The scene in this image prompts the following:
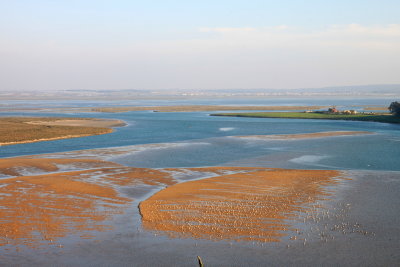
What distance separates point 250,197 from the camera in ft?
64.1

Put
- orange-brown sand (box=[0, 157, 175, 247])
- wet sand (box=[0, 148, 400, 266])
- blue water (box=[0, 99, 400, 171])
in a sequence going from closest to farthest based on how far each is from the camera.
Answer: wet sand (box=[0, 148, 400, 266])
orange-brown sand (box=[0, 157, 175, 247])
blue water (box=[0, 99, 400, 171])

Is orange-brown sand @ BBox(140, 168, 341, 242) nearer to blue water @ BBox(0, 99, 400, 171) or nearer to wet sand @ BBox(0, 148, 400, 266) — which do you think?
wet sand @ BBox(0, 148, 400, 266)

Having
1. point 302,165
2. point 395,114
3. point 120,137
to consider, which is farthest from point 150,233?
point 395,114

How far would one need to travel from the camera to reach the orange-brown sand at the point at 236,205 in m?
15.0

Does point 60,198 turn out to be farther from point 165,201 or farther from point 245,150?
point 245,150

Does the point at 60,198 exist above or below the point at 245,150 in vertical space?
below

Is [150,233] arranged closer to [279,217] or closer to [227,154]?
[279,217]

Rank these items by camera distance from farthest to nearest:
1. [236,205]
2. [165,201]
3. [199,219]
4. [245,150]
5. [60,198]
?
1. [245,150]
2. [60,198]
3. [165,201]
4. [236,205]
5. [199,219]

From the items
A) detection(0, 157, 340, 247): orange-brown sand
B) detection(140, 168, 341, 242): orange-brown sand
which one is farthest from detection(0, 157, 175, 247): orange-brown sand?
detection(140, 168, 341, 242): orange-brown sand

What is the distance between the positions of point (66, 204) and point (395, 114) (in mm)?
61296

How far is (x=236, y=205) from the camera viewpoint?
18.1m

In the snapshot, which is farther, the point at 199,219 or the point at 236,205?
the point at 236,205

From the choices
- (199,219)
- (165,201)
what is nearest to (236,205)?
(199,219)

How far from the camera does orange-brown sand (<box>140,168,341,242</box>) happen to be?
15.0m
